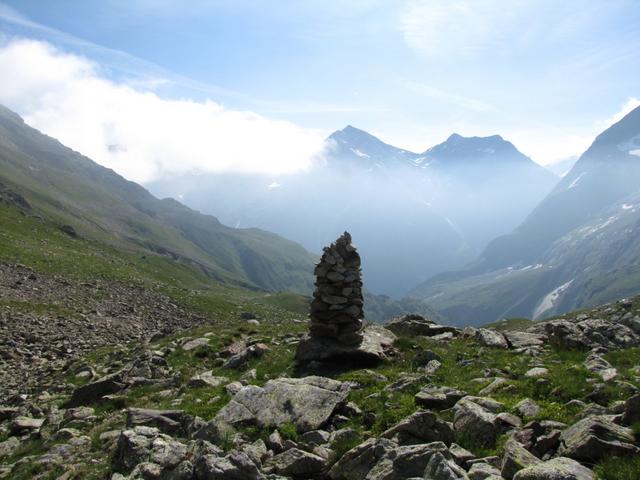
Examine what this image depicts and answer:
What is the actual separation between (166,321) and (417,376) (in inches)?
1397

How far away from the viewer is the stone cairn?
2653 cm

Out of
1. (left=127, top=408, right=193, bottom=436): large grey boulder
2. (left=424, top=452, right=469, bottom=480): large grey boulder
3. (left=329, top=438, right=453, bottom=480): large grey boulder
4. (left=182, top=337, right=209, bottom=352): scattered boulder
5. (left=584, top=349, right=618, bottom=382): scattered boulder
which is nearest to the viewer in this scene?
(left=424, top=452, right=469, bottom=480): large grey boulder

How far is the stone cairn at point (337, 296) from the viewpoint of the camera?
26.5 meters

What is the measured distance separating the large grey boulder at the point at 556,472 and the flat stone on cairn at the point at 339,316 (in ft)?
50.0

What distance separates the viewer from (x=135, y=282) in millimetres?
59875

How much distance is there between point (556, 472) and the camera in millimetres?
8758

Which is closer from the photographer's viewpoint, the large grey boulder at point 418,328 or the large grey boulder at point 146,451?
the large grey boulder at point 146,451

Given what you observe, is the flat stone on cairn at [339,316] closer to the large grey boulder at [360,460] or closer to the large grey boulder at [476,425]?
the large grey boulder at [476,425]

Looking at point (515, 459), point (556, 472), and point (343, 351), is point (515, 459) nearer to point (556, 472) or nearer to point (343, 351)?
point (556, 472)

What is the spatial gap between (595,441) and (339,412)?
7.80 meters

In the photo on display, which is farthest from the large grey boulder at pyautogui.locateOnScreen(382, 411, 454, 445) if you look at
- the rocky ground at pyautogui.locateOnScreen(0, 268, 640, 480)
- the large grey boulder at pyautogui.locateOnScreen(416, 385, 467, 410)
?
the large grey boulder at pyautogui.locateOnScreen(416, 385, 467, 410)

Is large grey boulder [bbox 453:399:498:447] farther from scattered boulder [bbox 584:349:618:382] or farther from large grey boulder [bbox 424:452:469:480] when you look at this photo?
scattered boulder [bbox 584:349:618:382]

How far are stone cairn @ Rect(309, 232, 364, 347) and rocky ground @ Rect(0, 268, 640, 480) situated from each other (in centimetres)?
243

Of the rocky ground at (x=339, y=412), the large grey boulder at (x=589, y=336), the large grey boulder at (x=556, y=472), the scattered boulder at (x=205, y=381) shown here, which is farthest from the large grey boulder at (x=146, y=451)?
the large grey boulder at (x=589, y=336)
